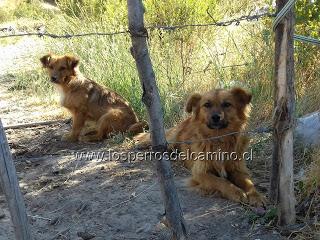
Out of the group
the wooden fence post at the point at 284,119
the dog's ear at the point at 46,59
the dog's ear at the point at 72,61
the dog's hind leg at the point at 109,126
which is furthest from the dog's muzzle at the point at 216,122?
the dog's ear at the point at 46,59

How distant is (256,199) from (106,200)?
4.95 ft

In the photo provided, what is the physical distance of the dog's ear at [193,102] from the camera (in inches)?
214

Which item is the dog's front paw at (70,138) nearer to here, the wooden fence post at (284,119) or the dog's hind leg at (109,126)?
the dog's hind leg at (109,126)

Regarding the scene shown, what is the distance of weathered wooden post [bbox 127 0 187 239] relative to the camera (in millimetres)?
3186

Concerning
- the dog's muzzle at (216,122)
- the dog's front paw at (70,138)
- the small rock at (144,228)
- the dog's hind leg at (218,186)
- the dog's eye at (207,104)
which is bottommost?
the small rock at (144,228)

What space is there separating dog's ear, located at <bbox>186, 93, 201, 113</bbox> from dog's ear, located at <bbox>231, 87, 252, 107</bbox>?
39cm

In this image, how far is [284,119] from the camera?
3.77 metres

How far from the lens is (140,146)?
256 inches

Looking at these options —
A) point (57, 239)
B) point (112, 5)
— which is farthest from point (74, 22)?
point (57, 239)

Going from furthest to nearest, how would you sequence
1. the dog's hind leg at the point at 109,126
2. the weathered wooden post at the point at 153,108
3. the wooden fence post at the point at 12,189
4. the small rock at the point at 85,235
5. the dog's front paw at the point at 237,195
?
1. the dog's hind leg at the point at 109,126
2. the dog's front paw at the point at 237,195
3. the small rock at the point at 85,235
4. the wooden fence post at the point at 12,189
5. the weathered wooden post at the point at 153,108

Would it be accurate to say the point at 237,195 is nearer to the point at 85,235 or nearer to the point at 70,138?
the point at 85,235

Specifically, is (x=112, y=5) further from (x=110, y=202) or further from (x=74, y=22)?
(x=110, y=202)

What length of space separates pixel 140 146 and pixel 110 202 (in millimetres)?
1624

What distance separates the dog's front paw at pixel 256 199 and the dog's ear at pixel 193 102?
1.19 m
